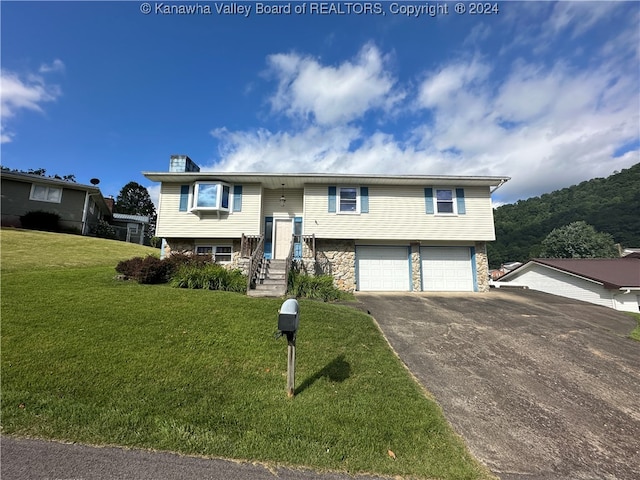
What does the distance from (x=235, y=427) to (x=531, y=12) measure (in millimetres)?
13677

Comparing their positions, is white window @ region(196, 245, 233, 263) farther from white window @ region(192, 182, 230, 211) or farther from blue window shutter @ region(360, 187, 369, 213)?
blue window shutter @ region(360, 187, 369, 213)

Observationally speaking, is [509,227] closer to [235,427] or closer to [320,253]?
[320,253]

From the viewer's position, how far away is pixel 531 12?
917 cm

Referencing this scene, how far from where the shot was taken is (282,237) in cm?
1392

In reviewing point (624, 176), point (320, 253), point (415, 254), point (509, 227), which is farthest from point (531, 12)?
point (624, 176)

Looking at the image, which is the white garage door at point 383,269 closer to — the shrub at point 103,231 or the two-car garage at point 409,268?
the two-car garage at point 409,268

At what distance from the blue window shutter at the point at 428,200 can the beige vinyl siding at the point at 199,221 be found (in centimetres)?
813

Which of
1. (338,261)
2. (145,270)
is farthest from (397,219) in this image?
(145,270)

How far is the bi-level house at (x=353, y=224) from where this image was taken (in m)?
13.3

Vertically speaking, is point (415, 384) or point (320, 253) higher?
point (320, 253)

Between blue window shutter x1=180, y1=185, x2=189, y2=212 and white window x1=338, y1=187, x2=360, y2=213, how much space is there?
7335mm

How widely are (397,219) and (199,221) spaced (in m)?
9.44

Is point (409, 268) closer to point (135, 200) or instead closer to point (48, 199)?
point (48, 199)

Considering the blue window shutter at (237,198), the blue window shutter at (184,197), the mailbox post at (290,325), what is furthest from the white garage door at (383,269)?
the mailbox post at (290,325)
